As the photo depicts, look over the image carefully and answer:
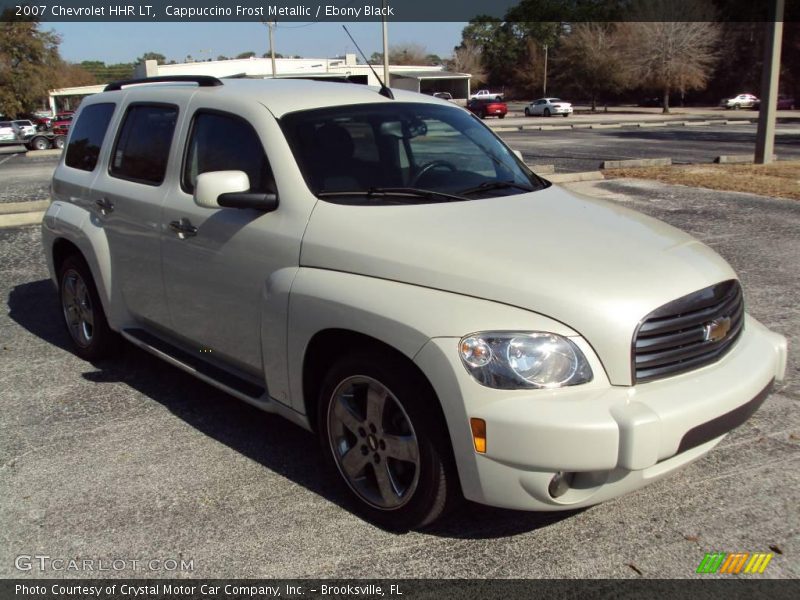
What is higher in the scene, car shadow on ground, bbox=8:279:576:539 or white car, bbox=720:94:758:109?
white car, bbox=720:94:758:109

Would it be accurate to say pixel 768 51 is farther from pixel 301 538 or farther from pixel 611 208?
pixel 301 538

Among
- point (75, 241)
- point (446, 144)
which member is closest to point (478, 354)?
point (446, 144)

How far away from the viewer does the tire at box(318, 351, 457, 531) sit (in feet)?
9.88

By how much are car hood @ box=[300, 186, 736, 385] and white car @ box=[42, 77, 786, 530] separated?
1cm

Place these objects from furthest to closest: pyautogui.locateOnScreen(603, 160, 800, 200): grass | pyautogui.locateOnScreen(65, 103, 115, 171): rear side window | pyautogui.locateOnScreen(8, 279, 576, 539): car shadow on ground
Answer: pyautogui.locateOnScreen(603, 160, 800, 200): grass → pyautogui.locateOnScreen(65, 103, 115, 171): rear side window → pyautogui.locateOnScreen(8, 279, 576, 539): car shadow on ground

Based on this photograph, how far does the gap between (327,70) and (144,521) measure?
70275 millimetres

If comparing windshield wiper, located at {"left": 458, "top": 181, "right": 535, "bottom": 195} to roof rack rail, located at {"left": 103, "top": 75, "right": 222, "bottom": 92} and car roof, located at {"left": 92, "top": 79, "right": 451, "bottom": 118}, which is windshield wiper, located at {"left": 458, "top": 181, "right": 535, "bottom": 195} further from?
roof rack rail, located at {"left": 103, "top": 75, "right": 222, "bottom": 92}

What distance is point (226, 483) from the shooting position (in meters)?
3.77

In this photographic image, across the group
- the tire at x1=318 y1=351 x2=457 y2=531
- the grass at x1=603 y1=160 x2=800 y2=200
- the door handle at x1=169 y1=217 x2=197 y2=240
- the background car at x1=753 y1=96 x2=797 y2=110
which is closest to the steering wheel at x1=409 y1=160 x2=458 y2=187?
the tire at x1=318 y1=351 x2=457 y2=531

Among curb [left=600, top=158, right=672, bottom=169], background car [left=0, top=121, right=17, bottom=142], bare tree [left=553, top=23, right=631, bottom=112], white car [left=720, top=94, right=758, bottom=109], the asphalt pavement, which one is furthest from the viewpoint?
bare tree [left=553, top=23, right=631, bottom=112]

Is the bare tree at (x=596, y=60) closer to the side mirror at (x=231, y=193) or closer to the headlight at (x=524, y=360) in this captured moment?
the side mirror at (x=231, y=193)

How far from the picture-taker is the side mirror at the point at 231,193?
12.0ft

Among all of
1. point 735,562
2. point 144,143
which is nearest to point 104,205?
point 144,143

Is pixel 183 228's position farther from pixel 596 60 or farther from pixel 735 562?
pixel 596 60
